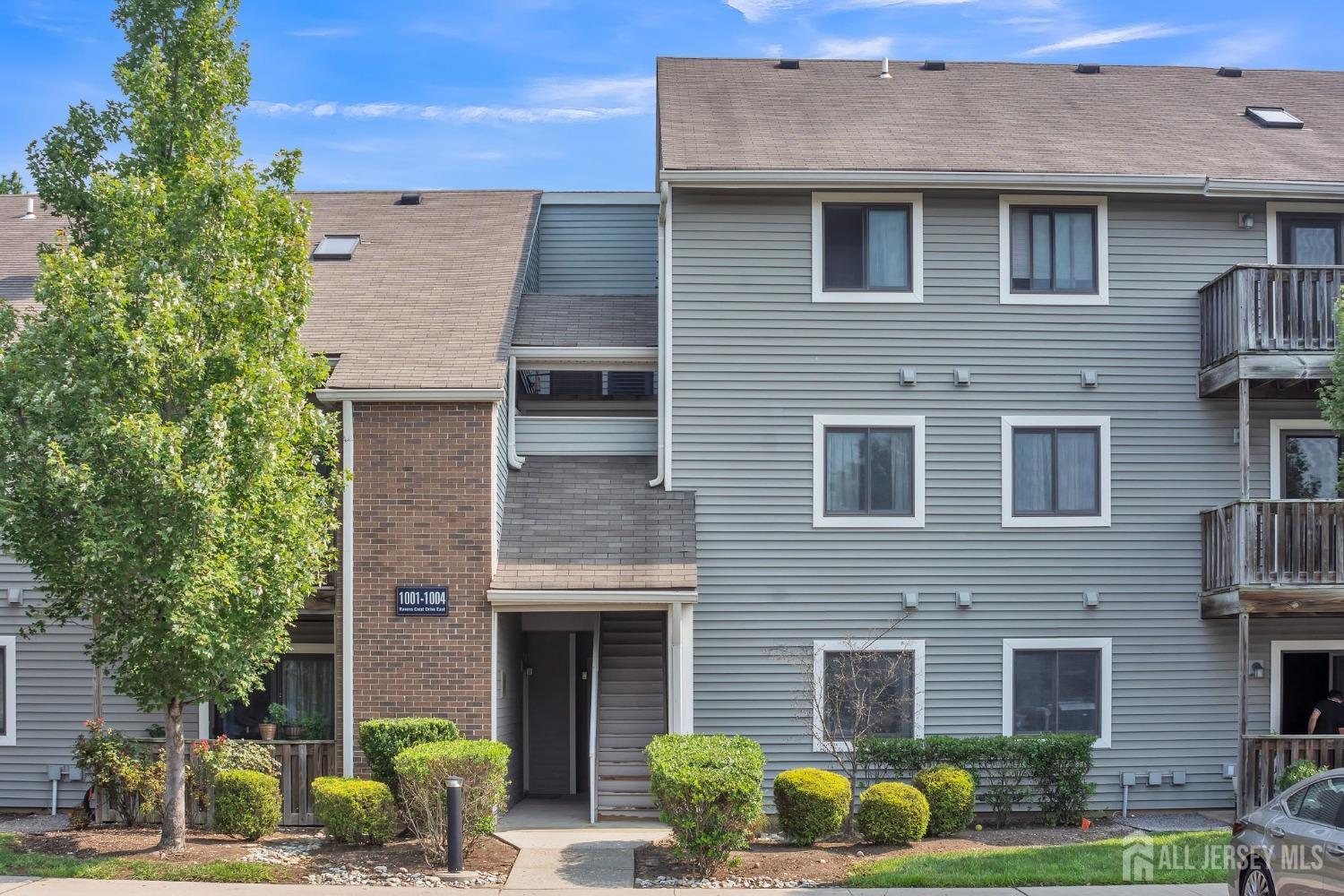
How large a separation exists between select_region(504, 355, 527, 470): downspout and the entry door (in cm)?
1018

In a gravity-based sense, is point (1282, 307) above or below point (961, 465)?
above

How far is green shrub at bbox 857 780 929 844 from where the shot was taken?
13953 millimetres

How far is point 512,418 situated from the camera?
17.6 meters

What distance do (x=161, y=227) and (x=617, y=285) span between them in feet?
31.7

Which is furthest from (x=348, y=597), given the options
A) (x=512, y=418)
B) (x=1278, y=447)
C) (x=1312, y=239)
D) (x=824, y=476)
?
(x=1312, y=239)

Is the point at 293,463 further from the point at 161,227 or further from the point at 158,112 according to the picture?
the point at 158,112

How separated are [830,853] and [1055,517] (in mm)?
5553

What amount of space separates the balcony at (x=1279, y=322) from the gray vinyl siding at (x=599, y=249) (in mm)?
9204

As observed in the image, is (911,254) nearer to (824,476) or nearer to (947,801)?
(824,476)

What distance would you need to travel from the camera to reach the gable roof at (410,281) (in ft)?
53.1

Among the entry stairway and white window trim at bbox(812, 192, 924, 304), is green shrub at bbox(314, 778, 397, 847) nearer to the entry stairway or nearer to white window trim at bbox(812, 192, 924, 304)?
the entry stairway

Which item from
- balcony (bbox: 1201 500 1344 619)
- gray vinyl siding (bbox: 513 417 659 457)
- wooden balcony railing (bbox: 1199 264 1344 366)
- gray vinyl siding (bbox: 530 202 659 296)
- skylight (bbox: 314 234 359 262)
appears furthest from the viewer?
gray vinyl siding (bbox: 530 202 659 296)

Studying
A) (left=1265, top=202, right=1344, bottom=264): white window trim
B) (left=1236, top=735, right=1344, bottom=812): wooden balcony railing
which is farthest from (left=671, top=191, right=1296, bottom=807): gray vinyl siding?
(left=1236, top=735, right=1344, bottom=812): wooden balcony railing

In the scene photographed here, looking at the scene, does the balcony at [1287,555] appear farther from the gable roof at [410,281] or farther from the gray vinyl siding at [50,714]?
the gray vinyl siding at [50,714]
